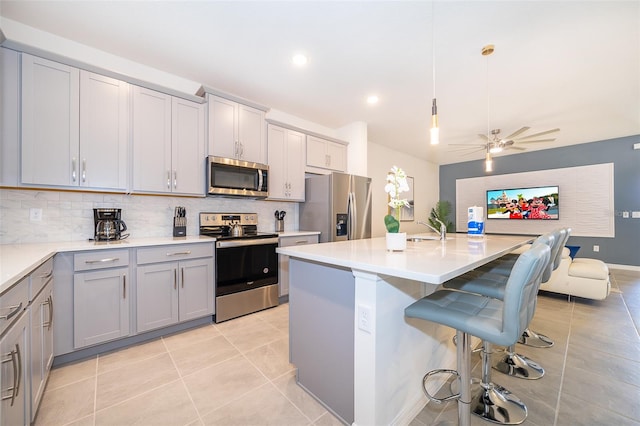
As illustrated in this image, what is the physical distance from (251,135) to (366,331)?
2666 mm

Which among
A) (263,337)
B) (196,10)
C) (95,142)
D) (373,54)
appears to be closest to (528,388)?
(263,337)

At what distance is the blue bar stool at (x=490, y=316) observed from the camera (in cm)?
103

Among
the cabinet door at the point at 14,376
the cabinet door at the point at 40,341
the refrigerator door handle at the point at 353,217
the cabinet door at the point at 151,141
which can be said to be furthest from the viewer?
the refrigerator door handle at the point at 353,217

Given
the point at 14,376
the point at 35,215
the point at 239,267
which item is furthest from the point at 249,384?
the point at 35,215

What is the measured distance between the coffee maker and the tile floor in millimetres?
1007

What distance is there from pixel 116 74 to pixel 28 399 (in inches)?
94.3

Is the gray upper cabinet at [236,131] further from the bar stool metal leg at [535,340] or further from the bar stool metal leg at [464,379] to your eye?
the bar stool metal leg at [535,340]

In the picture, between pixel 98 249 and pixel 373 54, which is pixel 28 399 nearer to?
pixel 98 249

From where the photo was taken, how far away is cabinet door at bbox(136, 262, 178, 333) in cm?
219

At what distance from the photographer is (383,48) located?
2316 millimetres

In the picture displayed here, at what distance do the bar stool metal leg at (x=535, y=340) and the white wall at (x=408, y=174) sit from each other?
2905 millimetres

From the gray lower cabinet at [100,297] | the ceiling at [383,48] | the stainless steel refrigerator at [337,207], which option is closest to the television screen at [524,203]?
the ceiling at [383,48]

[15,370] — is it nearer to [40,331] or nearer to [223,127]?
[40,331]

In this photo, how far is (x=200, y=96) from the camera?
2.85 m
